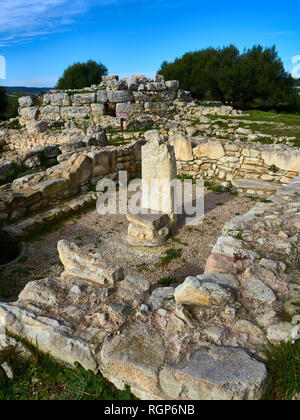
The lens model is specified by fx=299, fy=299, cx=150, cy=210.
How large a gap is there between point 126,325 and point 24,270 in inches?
122

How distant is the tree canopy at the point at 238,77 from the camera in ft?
86.6

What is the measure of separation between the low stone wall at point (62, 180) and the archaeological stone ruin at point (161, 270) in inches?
1.3

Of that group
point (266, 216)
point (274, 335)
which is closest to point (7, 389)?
point (274, 335)

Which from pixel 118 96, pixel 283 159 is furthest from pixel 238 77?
pixel 283 159

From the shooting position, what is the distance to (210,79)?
28.7 meters

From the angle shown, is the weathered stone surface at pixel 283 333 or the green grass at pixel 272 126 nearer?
the weathered stone surface at pixel 283 333

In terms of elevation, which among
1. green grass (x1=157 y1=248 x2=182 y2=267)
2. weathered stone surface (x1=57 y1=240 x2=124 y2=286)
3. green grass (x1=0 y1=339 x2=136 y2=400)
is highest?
weathered stone surface (x1=57 y1=240 x2=124 y2=286)

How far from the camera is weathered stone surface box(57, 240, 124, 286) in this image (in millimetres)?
3262

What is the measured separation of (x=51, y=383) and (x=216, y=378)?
133 cm

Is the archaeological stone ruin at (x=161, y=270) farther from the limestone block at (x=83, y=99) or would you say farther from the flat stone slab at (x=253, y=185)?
the limestone block at (x=83, y=99)

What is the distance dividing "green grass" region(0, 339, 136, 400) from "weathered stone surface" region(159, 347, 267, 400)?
43 cm

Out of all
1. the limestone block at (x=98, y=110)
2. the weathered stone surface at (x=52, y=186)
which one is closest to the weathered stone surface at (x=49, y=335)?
the weathered stone surface at (x=52, y=186)

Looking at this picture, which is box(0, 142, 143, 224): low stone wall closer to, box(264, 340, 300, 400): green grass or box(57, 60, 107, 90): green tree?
box(264, 340, 300, 400): green grass

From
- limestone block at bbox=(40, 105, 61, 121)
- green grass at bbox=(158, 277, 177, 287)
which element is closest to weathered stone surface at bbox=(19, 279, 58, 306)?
green grass at bbox=(158, 277, 177, 287)
